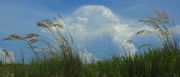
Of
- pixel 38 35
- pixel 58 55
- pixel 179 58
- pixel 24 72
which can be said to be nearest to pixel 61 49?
pixel 58 55

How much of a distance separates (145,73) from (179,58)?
3.28 ft

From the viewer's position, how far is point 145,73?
18.8 ft

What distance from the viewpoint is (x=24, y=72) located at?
6.00 m

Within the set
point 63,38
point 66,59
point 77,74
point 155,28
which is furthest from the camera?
point 155,28

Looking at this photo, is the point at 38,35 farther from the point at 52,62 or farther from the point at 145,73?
the point at 145,73

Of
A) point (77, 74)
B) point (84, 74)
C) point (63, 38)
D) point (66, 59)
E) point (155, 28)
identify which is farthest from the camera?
point (155, 28)

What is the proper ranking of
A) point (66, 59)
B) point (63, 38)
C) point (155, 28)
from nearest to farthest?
point (66, 59) < point (63, 38) < point (155, 28)

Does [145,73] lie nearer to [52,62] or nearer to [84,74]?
[84,74]

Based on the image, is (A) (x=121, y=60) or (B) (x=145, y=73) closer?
(B) (x=145, y=73)

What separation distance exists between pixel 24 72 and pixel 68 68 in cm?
92

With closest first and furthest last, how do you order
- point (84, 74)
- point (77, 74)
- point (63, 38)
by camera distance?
point (84, 74) < point (77, 74) < point (63, 38)

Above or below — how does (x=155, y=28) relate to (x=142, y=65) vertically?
above

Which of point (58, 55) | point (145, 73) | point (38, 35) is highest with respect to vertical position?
point (38, 35)

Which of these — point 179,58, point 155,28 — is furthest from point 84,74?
point 155,28
